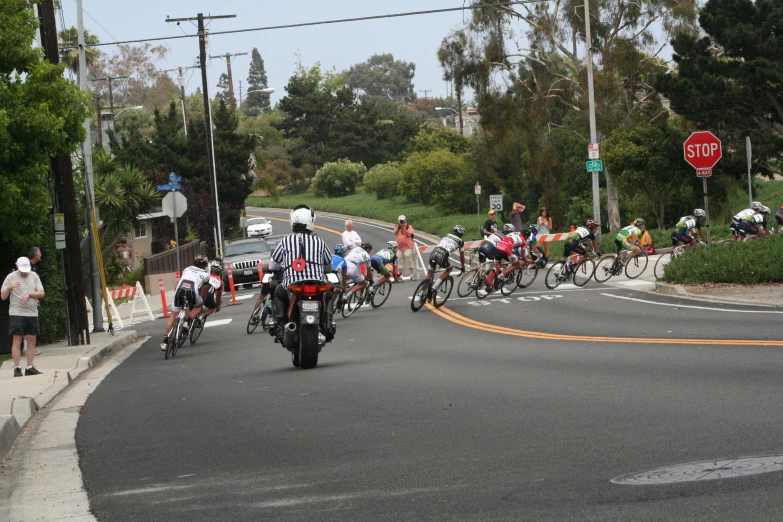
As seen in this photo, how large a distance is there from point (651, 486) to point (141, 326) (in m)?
22.2

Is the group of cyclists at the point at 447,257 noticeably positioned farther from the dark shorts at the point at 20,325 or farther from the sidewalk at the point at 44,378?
the dark shorts at the point at 20,325

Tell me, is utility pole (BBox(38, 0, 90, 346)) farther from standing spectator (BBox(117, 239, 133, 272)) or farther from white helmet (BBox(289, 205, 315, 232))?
standing spectator (BBox(117, 239, 133, 272))

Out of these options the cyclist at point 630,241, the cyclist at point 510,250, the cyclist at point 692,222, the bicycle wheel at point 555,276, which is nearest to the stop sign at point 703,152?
the cyclist at point 692,222

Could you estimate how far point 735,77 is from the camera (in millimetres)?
39188

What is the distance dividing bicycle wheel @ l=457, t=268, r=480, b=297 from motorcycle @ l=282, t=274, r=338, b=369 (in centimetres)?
1085

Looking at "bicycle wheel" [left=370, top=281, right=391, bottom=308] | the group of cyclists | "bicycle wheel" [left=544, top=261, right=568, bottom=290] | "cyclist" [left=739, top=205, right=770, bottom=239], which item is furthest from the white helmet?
"cyclist" [left=739, top=205, right=770, bottom=239]

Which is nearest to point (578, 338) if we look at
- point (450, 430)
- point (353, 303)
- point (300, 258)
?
point (300, 258)

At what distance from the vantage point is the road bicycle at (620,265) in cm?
2686

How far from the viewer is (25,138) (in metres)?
19.2

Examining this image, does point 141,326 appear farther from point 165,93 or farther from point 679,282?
point 165,93

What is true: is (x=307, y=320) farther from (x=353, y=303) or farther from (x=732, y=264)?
(x=732, y=264)

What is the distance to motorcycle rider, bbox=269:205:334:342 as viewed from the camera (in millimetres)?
13008

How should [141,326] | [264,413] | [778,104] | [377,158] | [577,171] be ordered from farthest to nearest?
1. [377,158]
2. [577,171]
3. [778,104]
4. [141,326]
5. [264,413]

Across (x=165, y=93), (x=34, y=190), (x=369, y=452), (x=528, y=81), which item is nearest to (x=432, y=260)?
(x=34, y=190)
